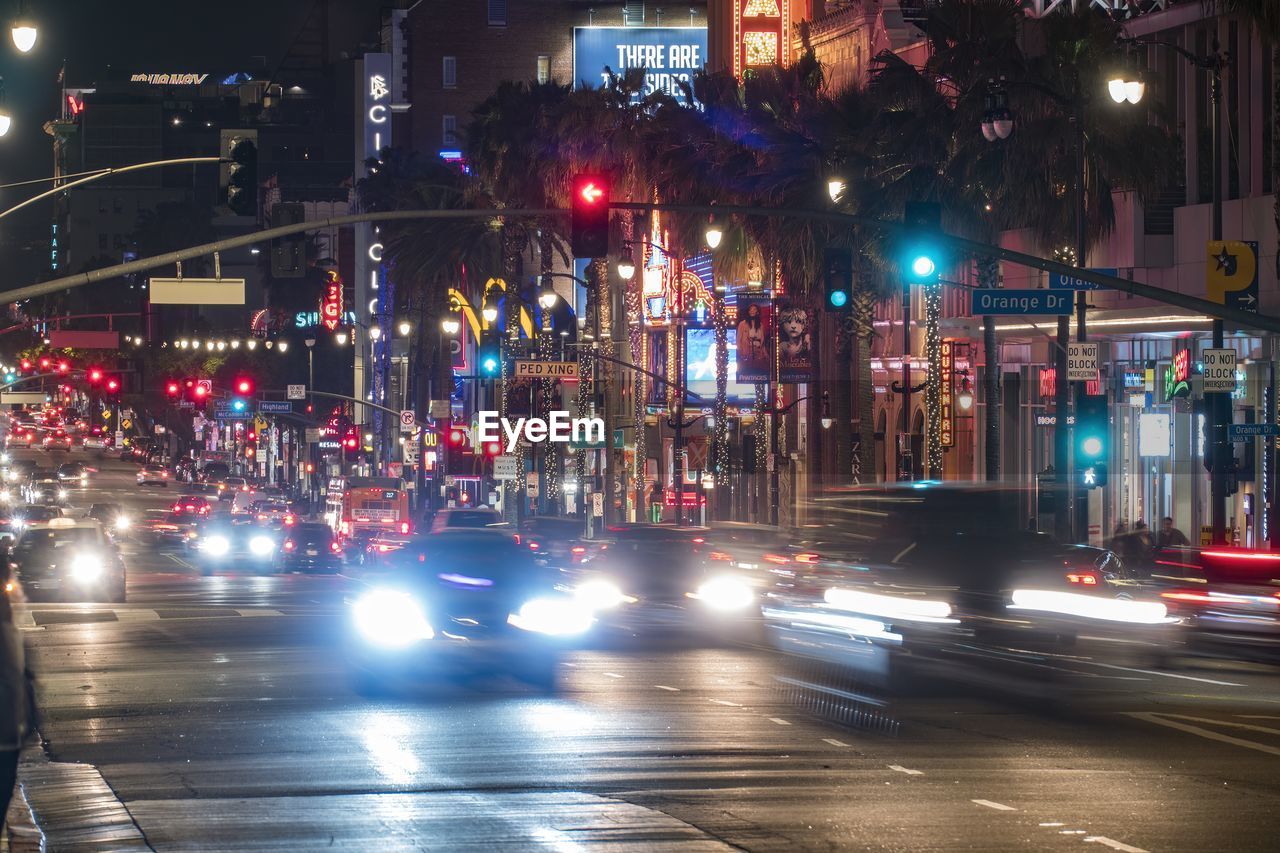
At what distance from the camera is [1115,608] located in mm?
25688

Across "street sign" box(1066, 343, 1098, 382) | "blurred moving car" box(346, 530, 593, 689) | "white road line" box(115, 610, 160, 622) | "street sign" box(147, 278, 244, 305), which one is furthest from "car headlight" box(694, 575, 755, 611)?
"street sign" box(1066, 343, 1098, 382)

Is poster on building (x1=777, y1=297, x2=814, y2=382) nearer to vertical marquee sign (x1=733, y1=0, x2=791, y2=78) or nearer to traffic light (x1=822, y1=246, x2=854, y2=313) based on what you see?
vertical marquee sign (x1=733, y1=0, x2=791, y2=78)

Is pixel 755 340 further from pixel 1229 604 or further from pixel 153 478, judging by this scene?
pixel 153 478

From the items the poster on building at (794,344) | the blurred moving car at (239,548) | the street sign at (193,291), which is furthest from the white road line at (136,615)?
the poster on building at (794,344)

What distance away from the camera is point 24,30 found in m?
31.5

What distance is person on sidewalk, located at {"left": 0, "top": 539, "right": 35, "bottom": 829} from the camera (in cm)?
1070

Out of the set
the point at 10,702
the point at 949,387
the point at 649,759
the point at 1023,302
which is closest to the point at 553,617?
the point at 649,759

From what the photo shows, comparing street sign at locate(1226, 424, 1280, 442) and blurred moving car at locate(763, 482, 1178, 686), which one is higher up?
street sign at locate(1226, 424, 1280, 442)

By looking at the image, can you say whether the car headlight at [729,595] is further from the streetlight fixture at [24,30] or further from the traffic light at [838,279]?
the streetlight fixture at [24,30]

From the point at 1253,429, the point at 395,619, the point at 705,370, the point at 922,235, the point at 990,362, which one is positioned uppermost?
the point at 705,370

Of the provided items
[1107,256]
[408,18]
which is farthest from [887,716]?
[408,18]

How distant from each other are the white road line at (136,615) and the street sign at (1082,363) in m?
20.0

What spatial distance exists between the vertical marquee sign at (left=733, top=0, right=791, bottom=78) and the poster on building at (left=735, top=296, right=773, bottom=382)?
1578 cm

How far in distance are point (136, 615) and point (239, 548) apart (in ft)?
76.9
